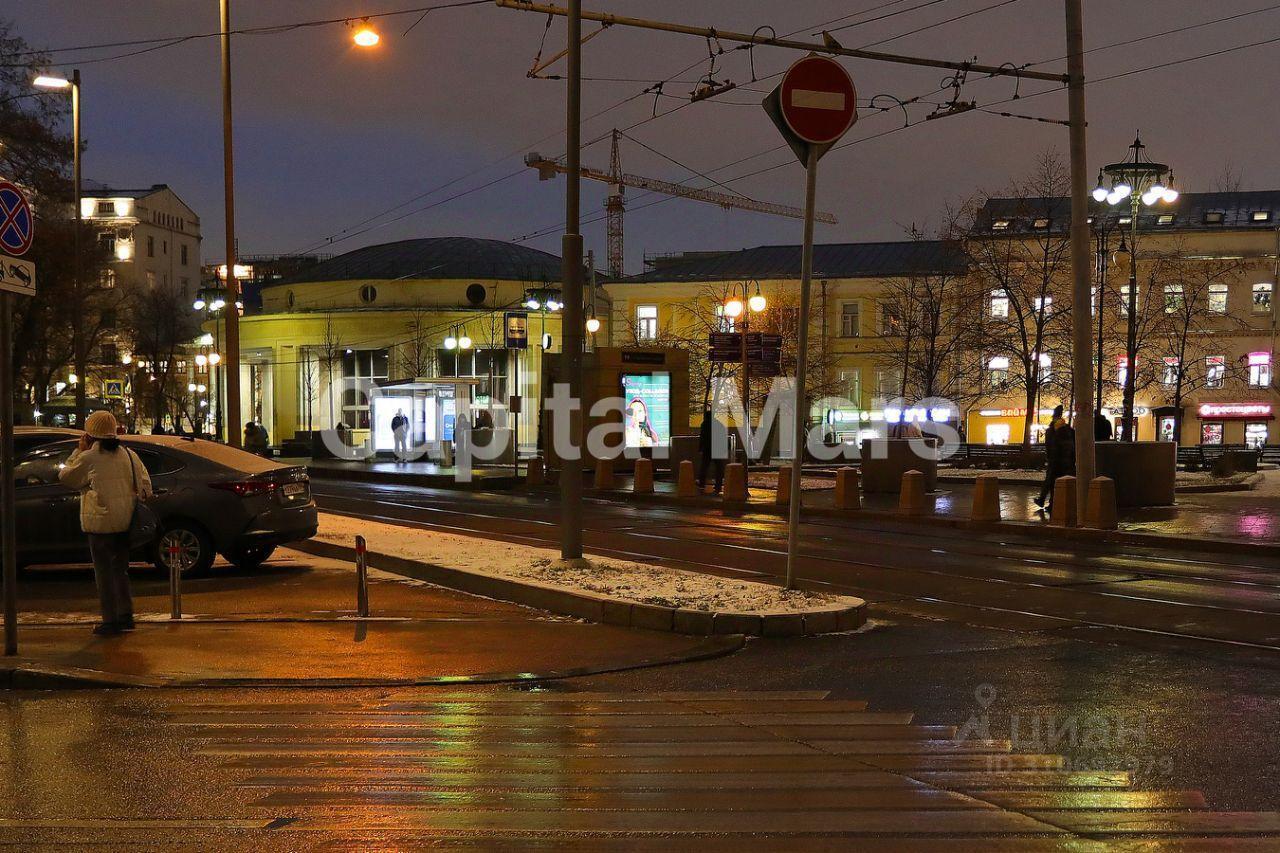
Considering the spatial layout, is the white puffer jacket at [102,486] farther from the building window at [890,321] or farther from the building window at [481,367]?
the building window at [481,367]

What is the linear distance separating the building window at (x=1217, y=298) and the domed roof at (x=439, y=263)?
35.0m

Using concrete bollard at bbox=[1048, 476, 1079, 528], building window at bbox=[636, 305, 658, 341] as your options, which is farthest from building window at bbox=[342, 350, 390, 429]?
concrete bollard at bbox=[1048, 476, 1079, 528]

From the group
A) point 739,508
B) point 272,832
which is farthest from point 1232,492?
point 272,832

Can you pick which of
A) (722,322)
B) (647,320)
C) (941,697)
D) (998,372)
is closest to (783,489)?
(941,697)

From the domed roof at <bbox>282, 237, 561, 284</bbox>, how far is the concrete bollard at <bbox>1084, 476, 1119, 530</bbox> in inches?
2133

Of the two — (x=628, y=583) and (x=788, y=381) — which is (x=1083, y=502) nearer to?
(x=628, y=583)

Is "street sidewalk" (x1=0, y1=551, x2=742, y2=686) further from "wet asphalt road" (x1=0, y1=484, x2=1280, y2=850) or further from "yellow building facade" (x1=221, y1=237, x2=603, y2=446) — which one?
"yellow building facade" (x1=221, y1=237, x2=603, y2=446)

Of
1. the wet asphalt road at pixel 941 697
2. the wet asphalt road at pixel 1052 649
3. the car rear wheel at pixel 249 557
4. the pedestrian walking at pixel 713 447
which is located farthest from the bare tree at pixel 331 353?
the wet asphalt road at pixel 941 697

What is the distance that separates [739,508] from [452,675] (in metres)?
16.6

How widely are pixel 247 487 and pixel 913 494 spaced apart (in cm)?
1257

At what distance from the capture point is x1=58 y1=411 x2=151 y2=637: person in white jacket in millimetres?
9695

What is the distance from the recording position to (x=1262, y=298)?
196 feet

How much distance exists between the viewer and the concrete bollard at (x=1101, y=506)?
19.0 m

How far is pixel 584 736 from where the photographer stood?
675 centimetres
